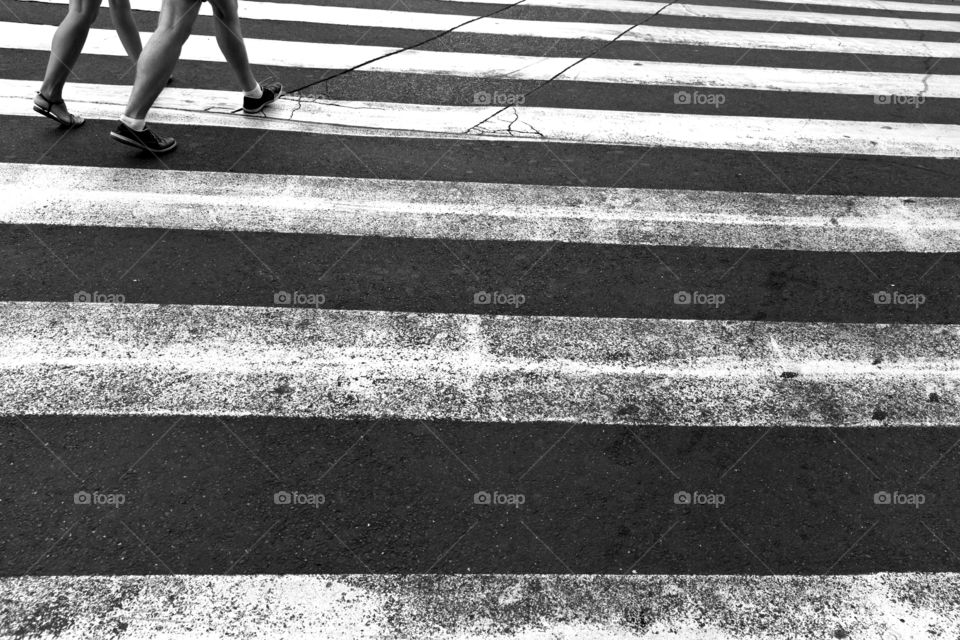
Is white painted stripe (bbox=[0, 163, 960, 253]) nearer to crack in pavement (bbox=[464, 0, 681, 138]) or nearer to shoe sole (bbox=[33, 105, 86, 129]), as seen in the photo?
shoe sole (bbox=[33, 105, 86, 129])

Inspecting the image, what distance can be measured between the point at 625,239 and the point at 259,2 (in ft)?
17.2

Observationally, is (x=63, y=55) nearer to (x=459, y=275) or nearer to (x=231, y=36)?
(x=231, y=36)

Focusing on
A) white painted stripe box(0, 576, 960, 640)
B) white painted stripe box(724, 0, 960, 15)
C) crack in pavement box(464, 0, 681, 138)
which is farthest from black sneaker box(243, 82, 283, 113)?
white painted stripe box(724, 0, 960, 15)

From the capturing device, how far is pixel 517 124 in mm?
5852

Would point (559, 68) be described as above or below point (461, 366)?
above

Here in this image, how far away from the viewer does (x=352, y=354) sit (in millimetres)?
3623

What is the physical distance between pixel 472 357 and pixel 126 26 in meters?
3.92

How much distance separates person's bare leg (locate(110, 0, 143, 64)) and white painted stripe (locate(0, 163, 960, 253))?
1.35 metres

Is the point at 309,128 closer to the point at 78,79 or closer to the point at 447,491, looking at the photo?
the point at 78,79

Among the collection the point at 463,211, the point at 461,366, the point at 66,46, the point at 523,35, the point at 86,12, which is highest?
the point at 86,12

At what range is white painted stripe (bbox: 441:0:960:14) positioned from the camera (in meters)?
8.55

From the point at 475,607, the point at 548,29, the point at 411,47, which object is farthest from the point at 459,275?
the point at 548,29

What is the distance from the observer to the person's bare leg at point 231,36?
5.25 m

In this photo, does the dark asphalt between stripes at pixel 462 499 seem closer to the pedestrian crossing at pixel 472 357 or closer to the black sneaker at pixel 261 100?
the pedestrian crossing at pixel 472 357
